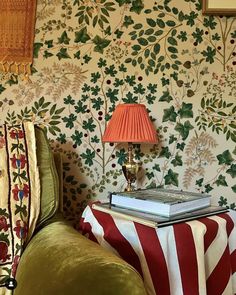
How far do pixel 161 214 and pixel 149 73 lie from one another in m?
0.77

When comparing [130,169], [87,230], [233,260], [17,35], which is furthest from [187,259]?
[17,35]

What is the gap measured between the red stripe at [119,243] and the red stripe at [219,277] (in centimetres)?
24

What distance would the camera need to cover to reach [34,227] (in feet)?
3.77

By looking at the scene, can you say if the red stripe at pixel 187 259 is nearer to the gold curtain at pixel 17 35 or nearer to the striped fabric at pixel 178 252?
the striped fabric at pixel 178 252

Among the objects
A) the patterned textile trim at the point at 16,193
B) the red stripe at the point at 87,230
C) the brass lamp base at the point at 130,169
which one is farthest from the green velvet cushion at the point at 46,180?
the brass lamp base at the point at 130,169

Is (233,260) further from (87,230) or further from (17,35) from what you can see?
(17,35)

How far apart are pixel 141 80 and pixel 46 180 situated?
69 cm

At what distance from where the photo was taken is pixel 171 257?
1.01 metres

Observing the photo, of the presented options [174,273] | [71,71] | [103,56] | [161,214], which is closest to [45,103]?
[71,71]

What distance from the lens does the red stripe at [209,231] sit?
106 cm

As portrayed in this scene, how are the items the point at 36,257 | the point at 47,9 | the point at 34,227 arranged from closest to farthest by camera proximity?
the point at 36,257
the point at 34,227
the point at 47,9

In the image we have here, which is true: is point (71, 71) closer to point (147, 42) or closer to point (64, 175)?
point (147, 42)

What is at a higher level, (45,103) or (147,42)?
(147,42)

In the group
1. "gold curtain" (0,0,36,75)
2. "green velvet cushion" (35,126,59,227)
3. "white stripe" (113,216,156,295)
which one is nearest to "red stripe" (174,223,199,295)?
"white stripe" (113,216,156,295)
